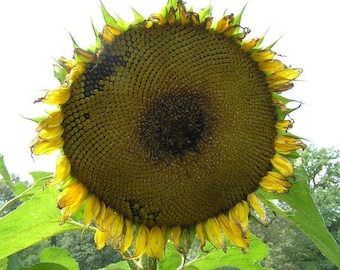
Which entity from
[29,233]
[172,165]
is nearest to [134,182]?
[172,165]

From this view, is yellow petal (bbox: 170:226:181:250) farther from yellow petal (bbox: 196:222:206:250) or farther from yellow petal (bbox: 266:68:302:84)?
yellow petal (bbox: 266:68:302:84)

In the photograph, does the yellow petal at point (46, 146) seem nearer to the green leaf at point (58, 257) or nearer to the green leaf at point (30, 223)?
the green leaf at point (30, 223)

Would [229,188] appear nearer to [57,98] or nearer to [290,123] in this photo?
[290,123]

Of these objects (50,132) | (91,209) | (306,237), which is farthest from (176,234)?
(306,237)

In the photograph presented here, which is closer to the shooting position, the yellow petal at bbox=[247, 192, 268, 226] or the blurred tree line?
the yellow petal at bbox=[247, 192, 268, 226]

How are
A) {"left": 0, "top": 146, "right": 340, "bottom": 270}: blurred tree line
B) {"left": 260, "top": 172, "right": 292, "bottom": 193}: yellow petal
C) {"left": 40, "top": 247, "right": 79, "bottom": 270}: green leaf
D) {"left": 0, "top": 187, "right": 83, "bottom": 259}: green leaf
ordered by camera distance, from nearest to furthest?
{"left": 0, "top": 187, "right": 83, "bottom": 259}: green leaf < {"left": 260, "top": 172, "right": 292, "bottom": 193}: yellow petal < {"left": 40, "top": 247, "right": 79, "bottom": 270}: green leaf < {"left": 0, "top": 146, "right": 340, "bottom": 270}: blurred tree line

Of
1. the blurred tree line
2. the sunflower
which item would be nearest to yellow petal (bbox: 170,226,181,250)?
the sunflower
